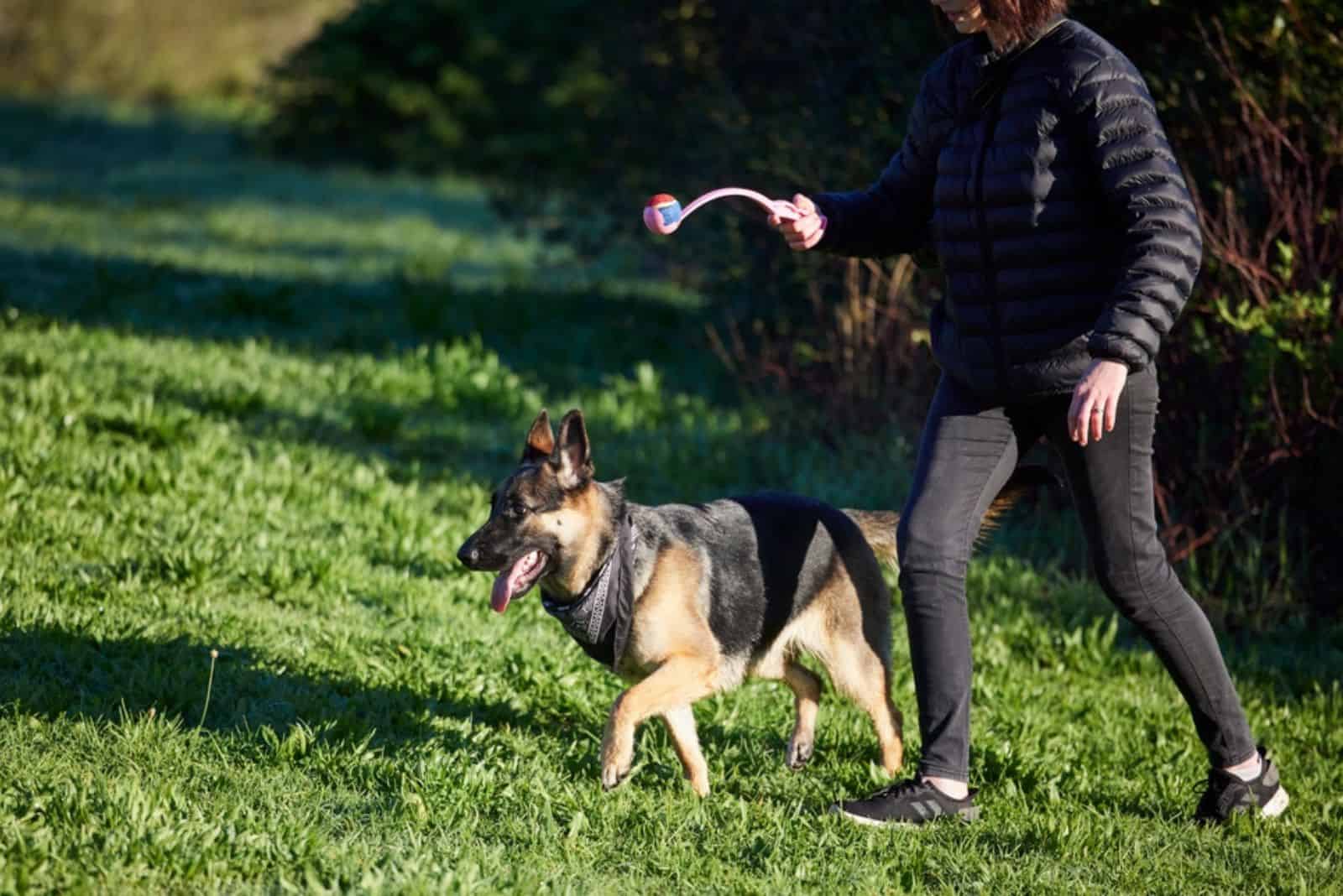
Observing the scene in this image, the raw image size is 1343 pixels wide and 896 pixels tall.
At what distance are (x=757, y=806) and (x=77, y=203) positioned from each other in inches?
607

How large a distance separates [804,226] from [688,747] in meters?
1.64

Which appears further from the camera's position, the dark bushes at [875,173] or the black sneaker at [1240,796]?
the dark bushes at [875,173]

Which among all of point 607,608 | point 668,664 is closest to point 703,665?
point 668,664

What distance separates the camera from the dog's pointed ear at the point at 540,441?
16.0 ft

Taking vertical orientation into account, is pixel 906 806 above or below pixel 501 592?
below

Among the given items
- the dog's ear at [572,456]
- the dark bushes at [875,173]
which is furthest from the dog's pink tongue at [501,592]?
the dark bushes at [875,173]

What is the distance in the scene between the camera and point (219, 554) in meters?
6.33

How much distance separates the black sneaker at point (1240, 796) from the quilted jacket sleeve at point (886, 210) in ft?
Result: 6.20

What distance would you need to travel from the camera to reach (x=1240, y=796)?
471 cm

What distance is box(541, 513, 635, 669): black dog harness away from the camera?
183 inches

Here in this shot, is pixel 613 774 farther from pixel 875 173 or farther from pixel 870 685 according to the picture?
pixel 875 173

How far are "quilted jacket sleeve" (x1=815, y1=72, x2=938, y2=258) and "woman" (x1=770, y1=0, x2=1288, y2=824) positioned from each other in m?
0.06

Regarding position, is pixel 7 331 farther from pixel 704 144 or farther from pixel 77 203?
pixel 77 203

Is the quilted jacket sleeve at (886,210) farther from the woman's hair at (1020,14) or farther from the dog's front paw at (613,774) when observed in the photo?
the dog's front paw at (613,774)
